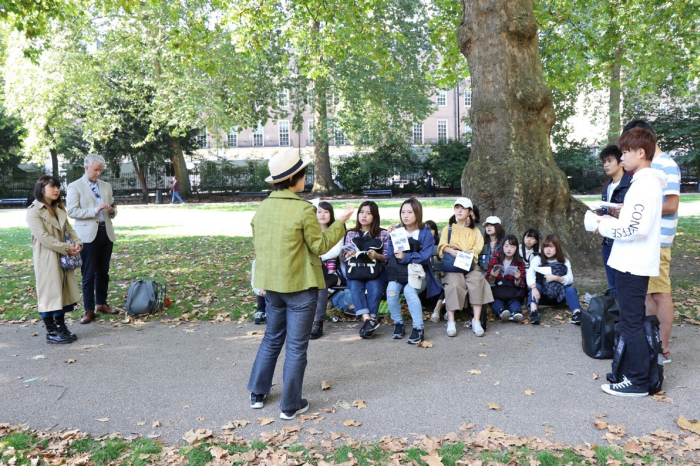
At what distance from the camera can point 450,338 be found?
20.1ft

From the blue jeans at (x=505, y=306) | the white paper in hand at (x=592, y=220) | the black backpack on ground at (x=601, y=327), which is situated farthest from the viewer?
the blue jeans at (x=505, y=306)

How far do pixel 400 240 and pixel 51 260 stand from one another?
3.76 m

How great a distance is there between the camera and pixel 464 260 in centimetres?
635

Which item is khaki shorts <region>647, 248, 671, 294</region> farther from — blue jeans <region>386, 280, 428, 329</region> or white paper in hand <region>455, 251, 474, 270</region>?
blue jeans <region>386, 280, 428, 329</region>

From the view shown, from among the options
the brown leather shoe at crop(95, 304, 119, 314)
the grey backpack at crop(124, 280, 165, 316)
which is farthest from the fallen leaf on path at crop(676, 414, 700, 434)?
the brown leather shoe at crop(95, 304, 119, 314)

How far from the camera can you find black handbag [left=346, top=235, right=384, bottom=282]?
6.33 meters

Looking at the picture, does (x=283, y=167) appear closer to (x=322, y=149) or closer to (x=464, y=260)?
(x=464, y=260)

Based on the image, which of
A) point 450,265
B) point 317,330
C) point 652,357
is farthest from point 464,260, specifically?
point 652,357

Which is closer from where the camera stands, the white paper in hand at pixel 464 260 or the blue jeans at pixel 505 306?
the white paper in hand at pixel 464 260

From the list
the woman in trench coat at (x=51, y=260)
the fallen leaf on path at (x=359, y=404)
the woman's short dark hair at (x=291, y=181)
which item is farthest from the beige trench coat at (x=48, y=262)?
the fallen leaf on path at (x=359, y=404)

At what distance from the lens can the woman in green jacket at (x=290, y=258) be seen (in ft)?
13.5

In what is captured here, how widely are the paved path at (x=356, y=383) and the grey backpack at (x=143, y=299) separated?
694 millimetres

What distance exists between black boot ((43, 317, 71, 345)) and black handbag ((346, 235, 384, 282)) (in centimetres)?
316

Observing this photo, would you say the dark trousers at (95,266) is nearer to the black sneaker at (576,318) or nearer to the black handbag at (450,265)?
the black handbag at (450,265)
